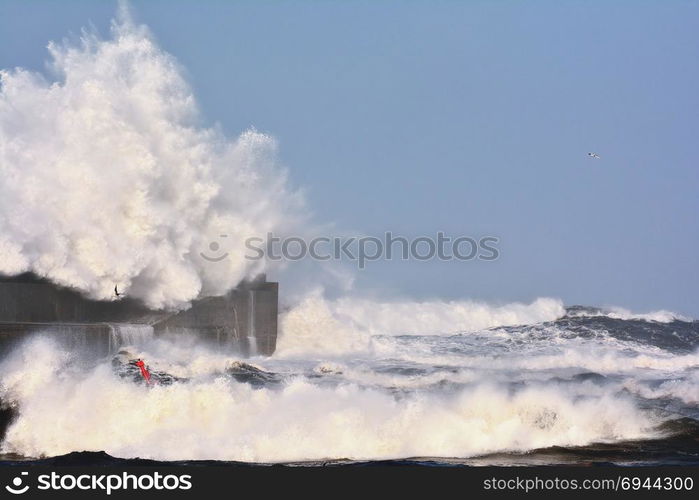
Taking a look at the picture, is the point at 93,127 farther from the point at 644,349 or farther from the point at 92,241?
the point at 644,349

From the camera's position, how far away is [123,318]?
27.2m

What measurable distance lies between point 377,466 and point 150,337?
32.7 feet

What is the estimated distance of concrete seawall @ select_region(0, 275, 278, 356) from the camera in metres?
21.9

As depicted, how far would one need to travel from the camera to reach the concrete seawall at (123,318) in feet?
71.8
